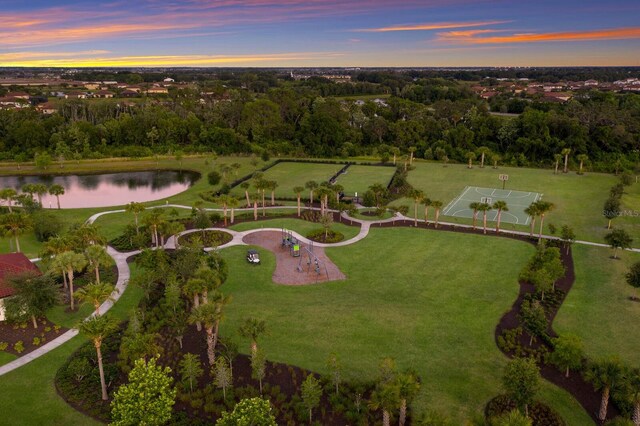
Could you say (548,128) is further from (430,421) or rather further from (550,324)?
(430,421)

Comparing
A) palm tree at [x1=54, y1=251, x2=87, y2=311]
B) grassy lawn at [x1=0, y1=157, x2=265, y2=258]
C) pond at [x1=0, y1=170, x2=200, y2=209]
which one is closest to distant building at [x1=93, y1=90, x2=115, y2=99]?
grassy lawn at [x1=0, y1=157, x2=265, y2=258]

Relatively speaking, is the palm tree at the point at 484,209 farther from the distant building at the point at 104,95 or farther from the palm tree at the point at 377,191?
the distant building at the point at 104,95

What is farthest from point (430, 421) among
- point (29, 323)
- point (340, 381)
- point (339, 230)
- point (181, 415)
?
point (339, 230)

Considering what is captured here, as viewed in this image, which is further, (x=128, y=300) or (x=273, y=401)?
(x=128, y=300)

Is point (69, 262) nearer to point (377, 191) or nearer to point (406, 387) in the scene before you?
point (406, 387)

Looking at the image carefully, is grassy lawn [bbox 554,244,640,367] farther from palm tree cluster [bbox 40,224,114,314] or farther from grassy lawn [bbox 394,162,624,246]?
palm tree cluster [bbox 40,224,114,314]

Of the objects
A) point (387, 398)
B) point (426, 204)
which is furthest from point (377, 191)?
point (387, 398)

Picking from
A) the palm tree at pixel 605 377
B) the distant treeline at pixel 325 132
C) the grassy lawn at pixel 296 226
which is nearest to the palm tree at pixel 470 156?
the distant treeline at pixel 325 132
